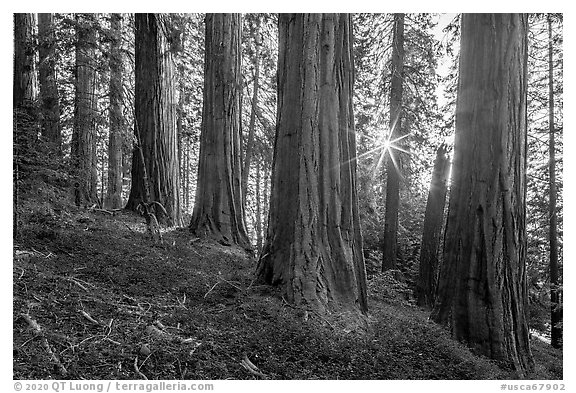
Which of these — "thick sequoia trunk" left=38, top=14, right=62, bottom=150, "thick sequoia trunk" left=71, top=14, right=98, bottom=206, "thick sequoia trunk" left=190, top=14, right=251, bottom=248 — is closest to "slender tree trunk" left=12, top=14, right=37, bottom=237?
"thick sequoia trunk" left=38, top=14, right=62, bottom=150

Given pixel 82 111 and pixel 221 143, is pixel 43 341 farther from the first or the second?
pixel 221 143

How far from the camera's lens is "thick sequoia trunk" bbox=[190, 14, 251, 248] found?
9.26 metres

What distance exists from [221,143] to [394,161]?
552 cm

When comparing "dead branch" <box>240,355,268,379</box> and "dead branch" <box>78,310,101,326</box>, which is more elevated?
"dead branch" <box>78,310,101,326</box>

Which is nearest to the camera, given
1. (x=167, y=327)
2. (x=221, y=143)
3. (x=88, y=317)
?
(x=88, y=317)

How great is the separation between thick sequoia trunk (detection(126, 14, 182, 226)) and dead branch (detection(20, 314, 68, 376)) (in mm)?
5713

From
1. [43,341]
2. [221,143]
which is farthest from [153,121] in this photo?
[43,341]

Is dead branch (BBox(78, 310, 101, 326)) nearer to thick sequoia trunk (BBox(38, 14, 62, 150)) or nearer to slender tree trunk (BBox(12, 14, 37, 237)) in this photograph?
slender tree trunk (BBox(12, 14, 37, 237))

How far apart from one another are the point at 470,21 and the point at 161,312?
510 cm

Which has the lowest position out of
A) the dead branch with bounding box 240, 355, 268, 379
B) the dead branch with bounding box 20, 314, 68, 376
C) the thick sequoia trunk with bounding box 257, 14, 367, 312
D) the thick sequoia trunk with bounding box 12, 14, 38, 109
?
the dead branch with bounding box 240, 355, 268, 379

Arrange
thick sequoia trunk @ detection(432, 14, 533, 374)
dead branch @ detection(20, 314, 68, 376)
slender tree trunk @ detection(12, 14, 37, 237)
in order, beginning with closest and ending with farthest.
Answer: dead branch @ detection(20, 314, 68, 376) → thick sequoia trunk @ detection(432, 14, 533, 374) → slender tree trunk @ detection(12, 14, 37, 237)

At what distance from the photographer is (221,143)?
941cm

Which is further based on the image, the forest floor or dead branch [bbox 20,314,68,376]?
the forest floor

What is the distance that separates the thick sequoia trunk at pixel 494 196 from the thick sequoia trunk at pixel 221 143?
4.92 meters
